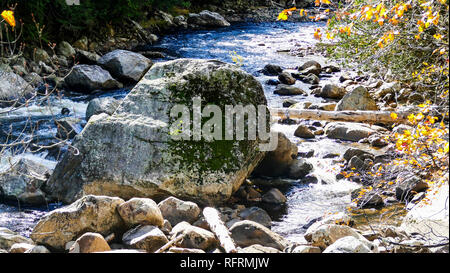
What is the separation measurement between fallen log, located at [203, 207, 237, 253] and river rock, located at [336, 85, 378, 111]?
16.9 ft

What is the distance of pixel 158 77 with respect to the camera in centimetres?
671

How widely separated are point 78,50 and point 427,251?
1307 centimetres

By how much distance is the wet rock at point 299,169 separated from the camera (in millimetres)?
7215

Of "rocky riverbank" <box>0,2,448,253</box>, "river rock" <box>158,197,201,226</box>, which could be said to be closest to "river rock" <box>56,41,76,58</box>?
"rocky riverbank" <box>0,2,448,253</box>

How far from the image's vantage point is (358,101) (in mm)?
9508

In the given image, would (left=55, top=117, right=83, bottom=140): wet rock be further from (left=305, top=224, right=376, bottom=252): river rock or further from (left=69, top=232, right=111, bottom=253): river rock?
(left=305, top=224, right=376, bottom=252): river rock

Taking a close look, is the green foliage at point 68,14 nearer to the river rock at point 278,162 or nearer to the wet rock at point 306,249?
the river rock at point 278,162

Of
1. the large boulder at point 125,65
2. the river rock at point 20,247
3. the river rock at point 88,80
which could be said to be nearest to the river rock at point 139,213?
the river rock at point 20,247

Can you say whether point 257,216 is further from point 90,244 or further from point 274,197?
point 90,244

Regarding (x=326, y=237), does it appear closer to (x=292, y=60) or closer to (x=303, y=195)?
(x=303, y=195)

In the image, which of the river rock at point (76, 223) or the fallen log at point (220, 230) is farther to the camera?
the river rock at point (76, 223)

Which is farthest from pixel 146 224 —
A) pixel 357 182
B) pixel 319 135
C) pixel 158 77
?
pixel 319 135

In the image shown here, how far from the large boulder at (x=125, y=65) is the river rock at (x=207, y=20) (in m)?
9.46

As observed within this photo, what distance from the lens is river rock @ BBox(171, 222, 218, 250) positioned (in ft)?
15.0
